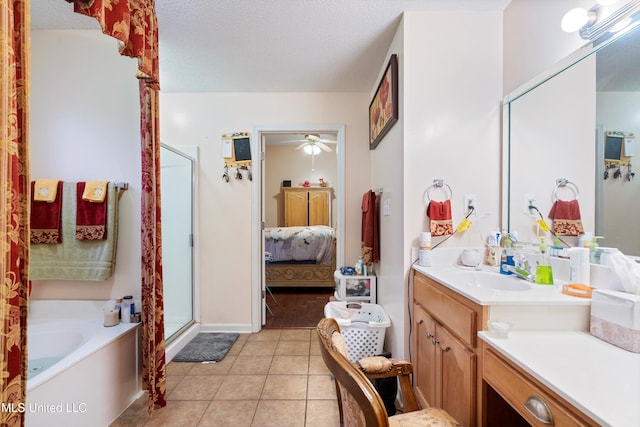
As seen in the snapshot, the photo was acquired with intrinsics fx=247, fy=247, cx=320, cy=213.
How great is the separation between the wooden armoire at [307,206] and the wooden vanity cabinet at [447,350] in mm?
4170

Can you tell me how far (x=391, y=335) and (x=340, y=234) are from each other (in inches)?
43.7

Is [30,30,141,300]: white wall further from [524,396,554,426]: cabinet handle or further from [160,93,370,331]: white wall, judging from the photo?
[524,396,554,426]: cabinet handle

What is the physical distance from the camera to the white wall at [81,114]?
1730 millimetres

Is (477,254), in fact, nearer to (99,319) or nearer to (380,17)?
(380,17)

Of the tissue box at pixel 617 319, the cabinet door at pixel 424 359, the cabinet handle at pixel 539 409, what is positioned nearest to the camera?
the cabinet handle at pixel 539 409

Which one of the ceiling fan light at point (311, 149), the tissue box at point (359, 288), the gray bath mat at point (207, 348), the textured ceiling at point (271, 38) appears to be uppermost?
the textured ceiling at point (271, 38)

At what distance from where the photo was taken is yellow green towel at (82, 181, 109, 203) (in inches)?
66.6

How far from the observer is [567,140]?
48.4 inches

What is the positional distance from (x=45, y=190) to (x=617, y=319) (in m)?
3.00

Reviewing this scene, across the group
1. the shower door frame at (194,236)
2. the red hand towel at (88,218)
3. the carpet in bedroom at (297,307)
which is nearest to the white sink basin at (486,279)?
the carpet in bedroom at (297,307)

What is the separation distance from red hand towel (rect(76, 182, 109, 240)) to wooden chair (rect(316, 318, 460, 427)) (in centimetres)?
179

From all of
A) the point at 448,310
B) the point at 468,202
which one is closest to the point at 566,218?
the point at 468,202

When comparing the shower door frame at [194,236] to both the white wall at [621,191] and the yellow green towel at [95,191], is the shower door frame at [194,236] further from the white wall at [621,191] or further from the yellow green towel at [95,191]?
the white wall at [621,191]

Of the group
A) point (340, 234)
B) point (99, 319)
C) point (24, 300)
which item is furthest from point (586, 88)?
point (99, 319)
